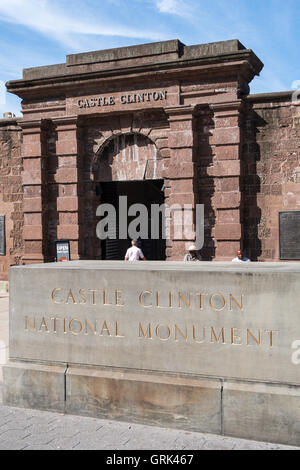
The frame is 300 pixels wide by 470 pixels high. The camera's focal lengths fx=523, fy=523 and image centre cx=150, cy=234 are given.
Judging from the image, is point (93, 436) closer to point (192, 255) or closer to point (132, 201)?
point (192, 255)

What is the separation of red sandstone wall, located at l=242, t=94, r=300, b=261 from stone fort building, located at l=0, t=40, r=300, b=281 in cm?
2

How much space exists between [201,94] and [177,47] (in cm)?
122

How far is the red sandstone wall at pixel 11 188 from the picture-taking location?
1374 centimetres

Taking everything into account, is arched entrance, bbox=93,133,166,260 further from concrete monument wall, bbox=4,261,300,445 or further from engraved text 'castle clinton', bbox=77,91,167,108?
concrete monument wall, bbox=4,261,300,445

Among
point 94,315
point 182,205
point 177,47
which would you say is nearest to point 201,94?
point 177,47

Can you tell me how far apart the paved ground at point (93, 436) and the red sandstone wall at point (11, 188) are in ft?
30.8

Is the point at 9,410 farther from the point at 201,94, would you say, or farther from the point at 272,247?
the point at 201,94

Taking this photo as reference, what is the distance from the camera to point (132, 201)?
1748cm

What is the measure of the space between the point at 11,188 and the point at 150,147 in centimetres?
404

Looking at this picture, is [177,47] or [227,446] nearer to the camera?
[227,446]

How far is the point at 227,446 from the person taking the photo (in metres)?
4.11

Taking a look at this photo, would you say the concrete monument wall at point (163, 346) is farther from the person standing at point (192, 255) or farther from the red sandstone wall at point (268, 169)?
the red sandstone wall at point (268, 169)

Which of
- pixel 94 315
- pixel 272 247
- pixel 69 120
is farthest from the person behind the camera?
pixel 69 120

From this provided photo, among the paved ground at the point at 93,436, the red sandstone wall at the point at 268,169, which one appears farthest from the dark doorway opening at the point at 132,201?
the paved ground at the point at 93,436
